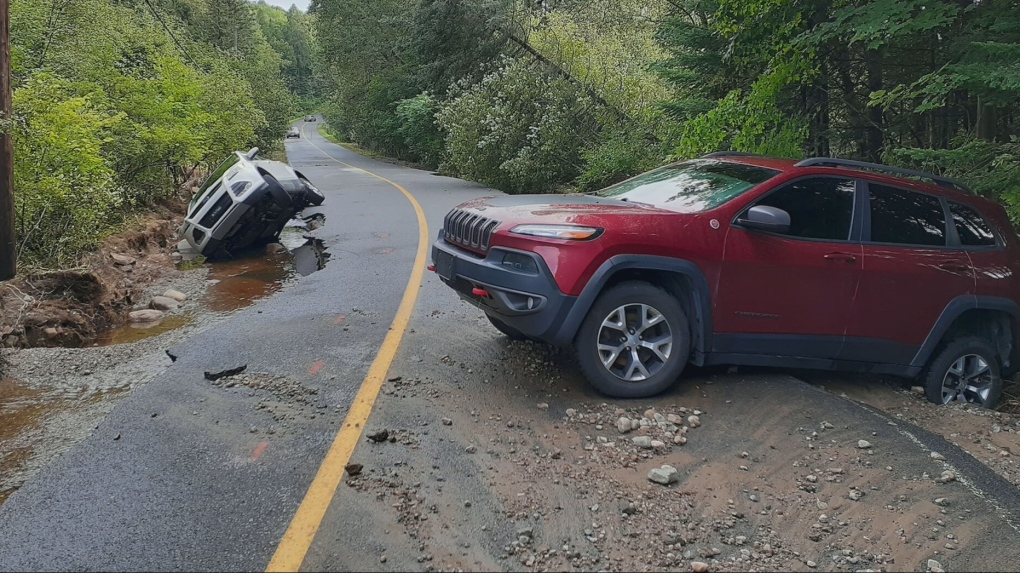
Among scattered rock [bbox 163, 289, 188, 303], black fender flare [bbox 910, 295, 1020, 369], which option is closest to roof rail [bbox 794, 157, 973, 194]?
black fender flare [bbox 910, 295, 1020, 369]

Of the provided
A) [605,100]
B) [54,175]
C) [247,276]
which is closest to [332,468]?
[247,276]

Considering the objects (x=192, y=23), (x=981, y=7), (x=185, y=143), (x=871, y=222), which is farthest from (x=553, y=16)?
(x=192, y=23)

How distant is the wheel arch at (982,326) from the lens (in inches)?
241

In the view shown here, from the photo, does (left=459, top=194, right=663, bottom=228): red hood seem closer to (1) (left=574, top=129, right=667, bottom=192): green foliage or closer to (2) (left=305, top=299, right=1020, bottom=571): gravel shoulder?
(2) (left=305, top=299, right=1020, bottom=571): gravel shoulder

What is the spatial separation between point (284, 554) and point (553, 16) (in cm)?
2338

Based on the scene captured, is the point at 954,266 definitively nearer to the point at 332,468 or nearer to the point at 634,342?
the point at 634,342

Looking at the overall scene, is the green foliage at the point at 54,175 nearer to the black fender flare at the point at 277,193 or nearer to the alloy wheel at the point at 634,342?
the black fender flare at the point at 277,193

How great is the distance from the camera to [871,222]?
5875 millimetres

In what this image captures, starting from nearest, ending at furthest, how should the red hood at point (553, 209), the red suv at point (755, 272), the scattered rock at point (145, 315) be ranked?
the red suv at point (755, 272) → the red hood at point (553, 209) → the scattered rock at point (145, 315)

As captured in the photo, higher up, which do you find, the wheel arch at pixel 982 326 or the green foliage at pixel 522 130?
the green foliage at pixel 522 130

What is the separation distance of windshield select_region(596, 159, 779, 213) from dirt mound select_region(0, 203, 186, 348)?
5708 millimetres

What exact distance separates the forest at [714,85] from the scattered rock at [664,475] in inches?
221

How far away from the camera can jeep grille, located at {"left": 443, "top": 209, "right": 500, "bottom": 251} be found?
541 cm

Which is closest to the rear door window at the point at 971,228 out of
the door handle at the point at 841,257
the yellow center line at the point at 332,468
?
the door handle at the point at 841,257
